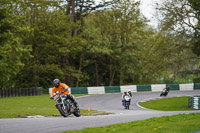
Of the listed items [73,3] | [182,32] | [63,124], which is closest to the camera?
[63,124]

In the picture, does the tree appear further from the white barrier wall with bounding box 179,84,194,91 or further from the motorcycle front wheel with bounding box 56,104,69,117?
the motorcycle front wheel with bounding box 56,104,69,117

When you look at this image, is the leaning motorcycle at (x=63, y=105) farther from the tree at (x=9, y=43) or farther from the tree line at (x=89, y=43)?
the tree at (x=9, y=43)

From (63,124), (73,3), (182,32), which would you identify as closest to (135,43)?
(73,3)

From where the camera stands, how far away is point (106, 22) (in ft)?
190

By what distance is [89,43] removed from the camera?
54875 mm

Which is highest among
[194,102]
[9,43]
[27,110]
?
[9,43]

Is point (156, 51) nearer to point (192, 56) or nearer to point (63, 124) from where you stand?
point (192, 56)

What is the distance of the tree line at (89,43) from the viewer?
122 ft

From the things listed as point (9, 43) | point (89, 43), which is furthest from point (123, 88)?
point (9, 43)

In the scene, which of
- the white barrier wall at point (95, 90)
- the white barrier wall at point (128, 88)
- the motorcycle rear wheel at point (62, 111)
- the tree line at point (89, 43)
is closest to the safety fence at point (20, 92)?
the tree line at point (89, 43)

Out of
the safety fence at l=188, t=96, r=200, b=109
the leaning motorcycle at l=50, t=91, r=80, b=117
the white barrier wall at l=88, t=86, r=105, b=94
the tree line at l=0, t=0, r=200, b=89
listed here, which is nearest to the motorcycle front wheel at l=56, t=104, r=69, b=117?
the leaning motorcycle at l=50, t=91, r=80, b=117

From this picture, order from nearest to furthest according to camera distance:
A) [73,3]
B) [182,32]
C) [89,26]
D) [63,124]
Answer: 1. [63,124]
2. [182,32]
3. [73,3]
4. [89,26]

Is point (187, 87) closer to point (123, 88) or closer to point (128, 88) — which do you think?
point (128, 88)

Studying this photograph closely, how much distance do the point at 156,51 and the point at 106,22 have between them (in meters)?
19.2
